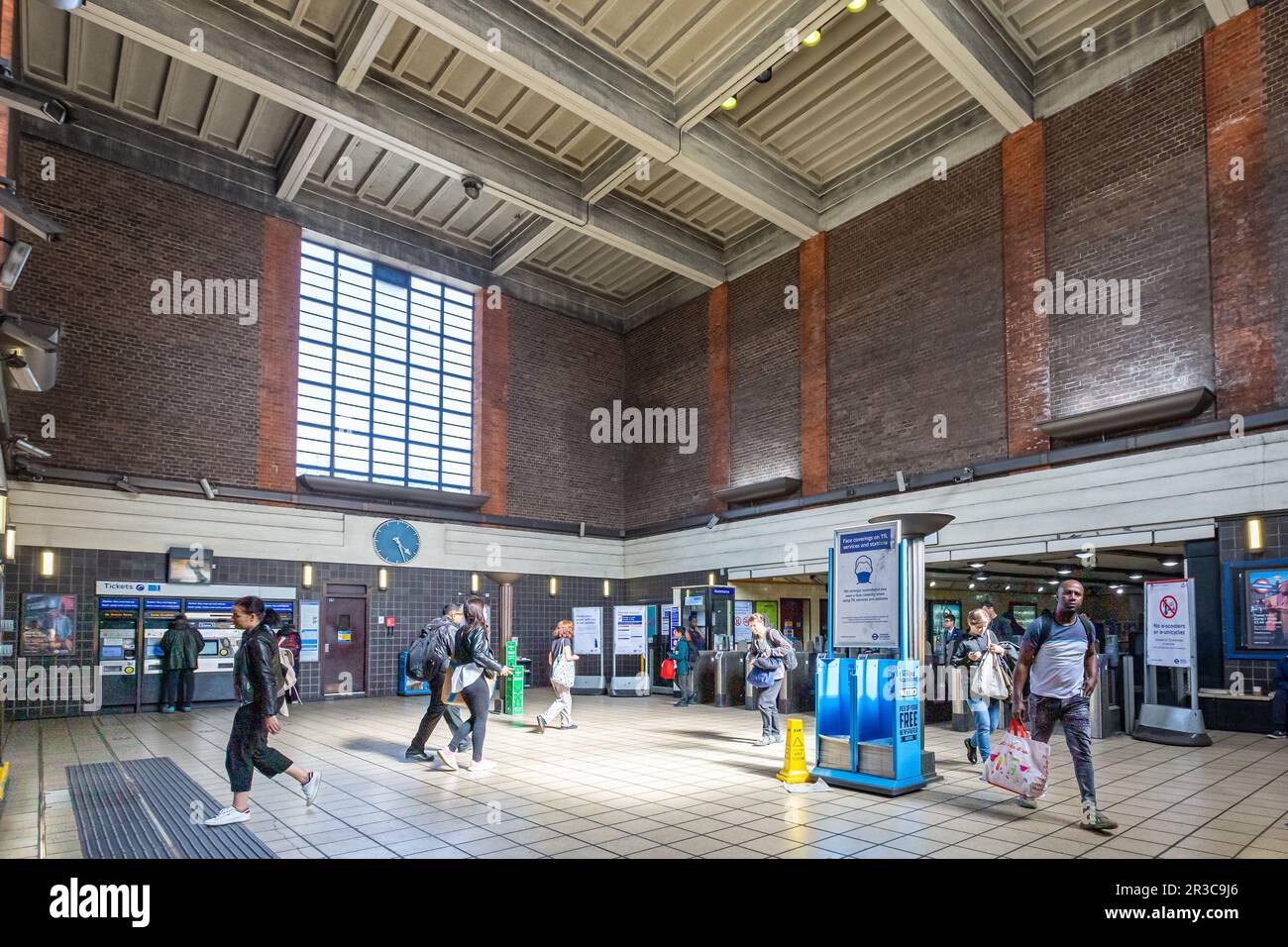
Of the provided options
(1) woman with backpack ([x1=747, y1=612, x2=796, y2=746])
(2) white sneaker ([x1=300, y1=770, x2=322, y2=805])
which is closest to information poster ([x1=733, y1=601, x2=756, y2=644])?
(1) woman with backpack ([x1=747, y1=612, x2=796, y2=746])

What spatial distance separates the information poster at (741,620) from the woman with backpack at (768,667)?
708cm

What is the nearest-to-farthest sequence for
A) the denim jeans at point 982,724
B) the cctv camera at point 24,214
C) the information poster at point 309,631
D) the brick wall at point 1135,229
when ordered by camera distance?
the cctv camera at point 24,214 < the denim jeans at point 982,724 < the brick wall at point 1135,229 < the information poster at point 309,631

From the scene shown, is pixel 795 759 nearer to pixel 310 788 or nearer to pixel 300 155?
pixel 310 788

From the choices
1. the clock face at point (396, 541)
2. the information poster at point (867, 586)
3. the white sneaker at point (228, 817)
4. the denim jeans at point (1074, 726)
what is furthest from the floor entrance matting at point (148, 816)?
the clock face at point (396, 541)

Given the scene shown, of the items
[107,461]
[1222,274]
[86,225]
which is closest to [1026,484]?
[1222,274]

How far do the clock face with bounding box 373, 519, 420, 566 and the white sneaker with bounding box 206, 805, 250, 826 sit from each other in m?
11.7

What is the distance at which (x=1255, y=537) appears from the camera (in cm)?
1070

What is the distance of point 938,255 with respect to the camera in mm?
15312

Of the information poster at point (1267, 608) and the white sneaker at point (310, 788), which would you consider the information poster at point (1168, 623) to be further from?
the white sneaker at point (310, 788)

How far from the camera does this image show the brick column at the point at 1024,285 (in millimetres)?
13570

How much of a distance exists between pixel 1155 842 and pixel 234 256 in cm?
1725

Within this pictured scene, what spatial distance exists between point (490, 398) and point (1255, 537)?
15.2 m

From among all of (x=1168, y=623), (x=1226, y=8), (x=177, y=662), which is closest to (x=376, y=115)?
(x=177, y=662)
